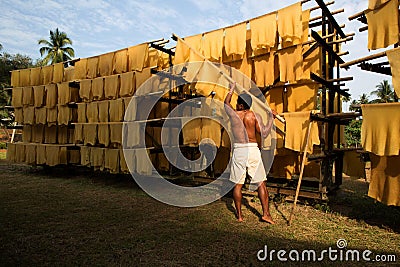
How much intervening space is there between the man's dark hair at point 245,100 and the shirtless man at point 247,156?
0.68 ft

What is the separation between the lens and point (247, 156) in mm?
5426

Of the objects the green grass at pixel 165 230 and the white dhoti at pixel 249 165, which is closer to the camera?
the green grass at pixel 165 230

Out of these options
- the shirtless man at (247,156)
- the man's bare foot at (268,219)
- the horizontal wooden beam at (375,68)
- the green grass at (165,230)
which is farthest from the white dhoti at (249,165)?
the horizontal wooden beam at (375,68)

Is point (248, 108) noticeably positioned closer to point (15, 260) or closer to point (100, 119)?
point (15, 260)

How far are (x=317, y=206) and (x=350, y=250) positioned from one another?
7.36 feet

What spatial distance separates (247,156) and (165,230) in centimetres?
208

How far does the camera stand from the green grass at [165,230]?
12.7ft

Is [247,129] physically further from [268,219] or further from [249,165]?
[268,219]

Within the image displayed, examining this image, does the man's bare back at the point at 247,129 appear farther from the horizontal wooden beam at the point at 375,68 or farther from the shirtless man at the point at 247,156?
the horizontal wooden beam at the point at 375,68

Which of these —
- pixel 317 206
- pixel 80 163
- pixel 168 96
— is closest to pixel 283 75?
pixel 317 206

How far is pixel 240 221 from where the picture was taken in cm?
541

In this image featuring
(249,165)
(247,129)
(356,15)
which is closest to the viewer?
(356,15)

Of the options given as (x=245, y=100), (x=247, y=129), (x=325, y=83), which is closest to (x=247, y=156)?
(x=247, y=129)

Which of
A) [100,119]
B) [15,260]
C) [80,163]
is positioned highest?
[100,119]
